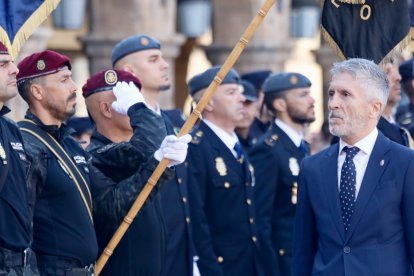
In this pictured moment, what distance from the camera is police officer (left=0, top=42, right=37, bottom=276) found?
6.84 m

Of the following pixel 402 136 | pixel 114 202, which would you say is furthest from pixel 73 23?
pixel 114 202

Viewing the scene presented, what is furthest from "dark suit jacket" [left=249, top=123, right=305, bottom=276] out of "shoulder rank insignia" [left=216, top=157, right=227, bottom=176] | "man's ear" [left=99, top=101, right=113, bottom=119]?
"man's ear" [left=99, top=101, right=113, bottom=119]

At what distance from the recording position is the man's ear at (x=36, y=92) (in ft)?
25.5

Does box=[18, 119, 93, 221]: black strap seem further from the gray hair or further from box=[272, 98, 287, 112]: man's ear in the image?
box=[272, 98, 287, 112]: man's ear

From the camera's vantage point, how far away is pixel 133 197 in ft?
25.7

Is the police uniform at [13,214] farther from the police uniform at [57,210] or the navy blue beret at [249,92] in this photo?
the navy blue beret at [249,92]

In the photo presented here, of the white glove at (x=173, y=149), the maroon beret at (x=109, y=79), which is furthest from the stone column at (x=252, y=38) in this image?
the white glove at (x=173, y=149)

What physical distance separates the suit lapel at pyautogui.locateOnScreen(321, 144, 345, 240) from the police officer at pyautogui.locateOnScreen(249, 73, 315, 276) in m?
3.12

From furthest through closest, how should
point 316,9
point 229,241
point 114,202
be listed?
point 316,9, point 229,241, point 114,202

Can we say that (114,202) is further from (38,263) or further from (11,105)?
(11,105)

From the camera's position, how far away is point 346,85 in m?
7.27

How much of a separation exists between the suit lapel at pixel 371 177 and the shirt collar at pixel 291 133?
12.1 ft

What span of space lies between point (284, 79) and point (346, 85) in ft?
13.9

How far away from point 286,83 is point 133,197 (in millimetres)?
3791
